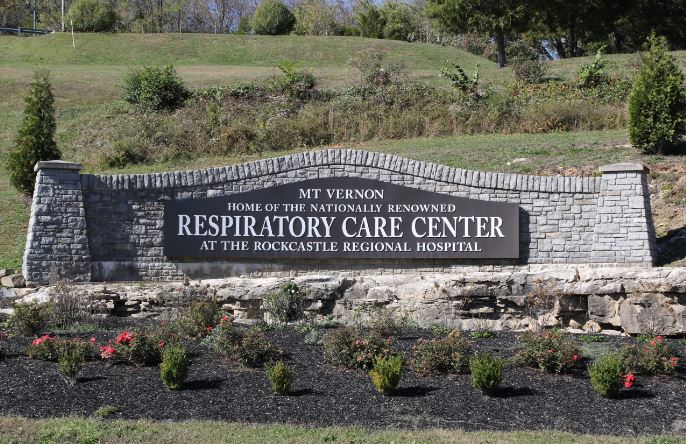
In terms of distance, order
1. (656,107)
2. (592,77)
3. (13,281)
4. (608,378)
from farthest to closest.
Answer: (592,77) → (656,107) → (13,281) → (608,378)

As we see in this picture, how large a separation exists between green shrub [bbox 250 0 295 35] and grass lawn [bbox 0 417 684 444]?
5134 cm

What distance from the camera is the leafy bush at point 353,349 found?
10.3 metres

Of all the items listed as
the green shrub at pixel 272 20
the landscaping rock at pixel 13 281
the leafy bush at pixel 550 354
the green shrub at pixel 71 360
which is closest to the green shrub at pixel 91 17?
the green shrub at pixel 272 20

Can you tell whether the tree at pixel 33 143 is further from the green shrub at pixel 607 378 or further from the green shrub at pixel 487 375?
the green shrub at pixel 607 378

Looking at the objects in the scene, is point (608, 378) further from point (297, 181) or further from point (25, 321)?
point (297, 181)

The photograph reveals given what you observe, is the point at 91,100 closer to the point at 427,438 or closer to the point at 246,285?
the point at 246,285

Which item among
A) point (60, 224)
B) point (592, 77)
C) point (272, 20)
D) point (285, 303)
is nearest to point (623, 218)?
point (285, 303)

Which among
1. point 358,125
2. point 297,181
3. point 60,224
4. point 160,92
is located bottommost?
point 60,224

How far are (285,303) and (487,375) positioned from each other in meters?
4.47

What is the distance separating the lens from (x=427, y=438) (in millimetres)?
8102

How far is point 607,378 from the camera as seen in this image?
928 cm

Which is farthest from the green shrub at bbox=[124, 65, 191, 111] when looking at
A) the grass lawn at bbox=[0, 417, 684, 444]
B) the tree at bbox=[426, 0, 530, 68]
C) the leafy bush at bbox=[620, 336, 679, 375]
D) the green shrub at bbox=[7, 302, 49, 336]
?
the grass lawn at bbox=[0, 417, 684, 444]

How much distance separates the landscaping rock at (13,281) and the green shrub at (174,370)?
255 inches

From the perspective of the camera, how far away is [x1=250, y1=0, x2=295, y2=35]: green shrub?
190ft
